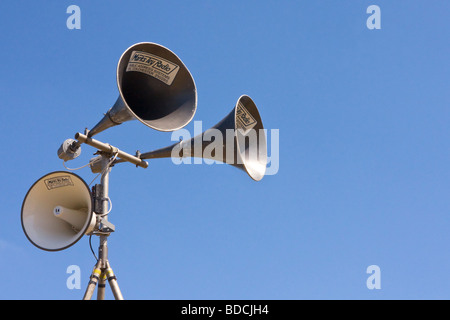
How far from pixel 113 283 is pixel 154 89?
7.10 feet

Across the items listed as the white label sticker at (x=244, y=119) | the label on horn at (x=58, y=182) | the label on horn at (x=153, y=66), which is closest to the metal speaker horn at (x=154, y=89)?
the label on horn at (x=153, y=66)

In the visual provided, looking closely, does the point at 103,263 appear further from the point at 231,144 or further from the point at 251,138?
the point at 251,138

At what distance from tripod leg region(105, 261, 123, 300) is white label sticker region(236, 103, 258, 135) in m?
2.23

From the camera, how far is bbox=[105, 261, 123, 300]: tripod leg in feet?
19.1

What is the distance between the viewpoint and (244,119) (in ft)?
24.0

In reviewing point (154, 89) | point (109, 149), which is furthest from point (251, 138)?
point (109, 149)

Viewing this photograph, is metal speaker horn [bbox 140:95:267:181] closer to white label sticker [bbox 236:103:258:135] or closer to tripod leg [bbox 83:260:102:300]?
white label sticker [bbox 236:103:258:135]

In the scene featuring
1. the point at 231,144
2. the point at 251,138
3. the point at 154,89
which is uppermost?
the point at 154,89

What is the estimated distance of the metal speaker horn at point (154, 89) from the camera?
6.48m

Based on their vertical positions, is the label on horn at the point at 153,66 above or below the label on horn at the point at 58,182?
above

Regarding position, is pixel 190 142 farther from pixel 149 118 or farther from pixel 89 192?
pixel 89 192

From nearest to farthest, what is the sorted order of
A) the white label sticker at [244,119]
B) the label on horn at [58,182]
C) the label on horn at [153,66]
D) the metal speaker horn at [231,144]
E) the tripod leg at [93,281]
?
the tripod leg at [93,281] < the label on horn at [58,182] < the label on horn at [153,66] < the metal speaker horn at [231,144] < the white label sticker at [244,119]

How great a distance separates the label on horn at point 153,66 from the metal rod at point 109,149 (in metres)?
0.82

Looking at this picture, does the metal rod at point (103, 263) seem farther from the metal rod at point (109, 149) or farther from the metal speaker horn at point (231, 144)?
the metal speaker horn at point (231, 144)
